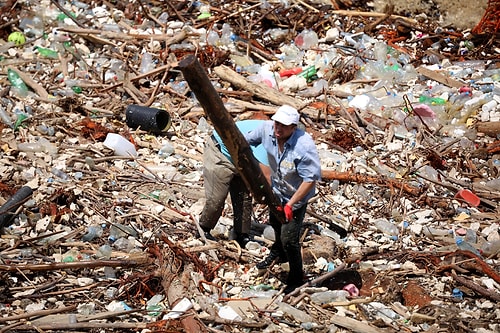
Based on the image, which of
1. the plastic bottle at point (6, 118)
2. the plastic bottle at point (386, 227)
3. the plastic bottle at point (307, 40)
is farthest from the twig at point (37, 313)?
the plastic bottle at point (307, 40)

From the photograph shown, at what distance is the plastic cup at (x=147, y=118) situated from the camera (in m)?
8.48

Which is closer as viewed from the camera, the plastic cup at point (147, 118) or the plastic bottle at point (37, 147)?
the plastic bottle at point (37, 147)

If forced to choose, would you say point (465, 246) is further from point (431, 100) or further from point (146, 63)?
point (146, 63)

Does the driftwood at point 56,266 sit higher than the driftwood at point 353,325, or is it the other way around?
the driftwood at point 56,266

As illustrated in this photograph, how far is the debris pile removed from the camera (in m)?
5.61

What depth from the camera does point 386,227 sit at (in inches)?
272

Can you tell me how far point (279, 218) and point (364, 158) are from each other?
304 cm

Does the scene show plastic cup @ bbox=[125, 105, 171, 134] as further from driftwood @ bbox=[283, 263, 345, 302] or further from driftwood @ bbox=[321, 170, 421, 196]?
driftwood @ bbox=[283, 263, 345, 302]

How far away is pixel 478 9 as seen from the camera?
10.8m

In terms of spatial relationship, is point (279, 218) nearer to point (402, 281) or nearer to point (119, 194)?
point (402, 281)

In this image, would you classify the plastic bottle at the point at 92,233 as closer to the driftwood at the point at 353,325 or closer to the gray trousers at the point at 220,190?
the gray trousers at the point at 220,190

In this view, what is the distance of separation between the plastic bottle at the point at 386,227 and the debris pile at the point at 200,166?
20 mm

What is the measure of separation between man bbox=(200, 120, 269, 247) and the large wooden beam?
79cm

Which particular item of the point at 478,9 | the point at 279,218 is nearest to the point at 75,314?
the point at 279,218
